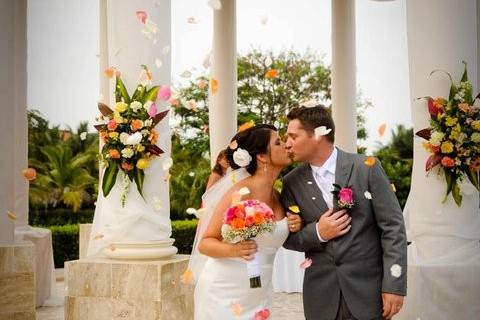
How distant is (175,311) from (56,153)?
51.2 m

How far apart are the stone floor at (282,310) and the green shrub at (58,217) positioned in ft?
118

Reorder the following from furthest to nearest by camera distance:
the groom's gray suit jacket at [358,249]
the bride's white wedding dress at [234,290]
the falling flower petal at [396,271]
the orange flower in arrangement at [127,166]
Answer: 1. the orange flower in arrangement at [127,166]
2. the bride's white wedding dress at [234,290]
3. the groom's gray suit jacket at [358,249]
4. the falling flower petal at [396,271]

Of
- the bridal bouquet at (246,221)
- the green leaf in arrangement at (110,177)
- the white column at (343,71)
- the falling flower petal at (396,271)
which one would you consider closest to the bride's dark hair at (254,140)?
the bridal bouquet at (246,221)

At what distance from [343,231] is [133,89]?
6475mm

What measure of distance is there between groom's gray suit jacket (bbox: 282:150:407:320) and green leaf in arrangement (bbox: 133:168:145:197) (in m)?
5.13

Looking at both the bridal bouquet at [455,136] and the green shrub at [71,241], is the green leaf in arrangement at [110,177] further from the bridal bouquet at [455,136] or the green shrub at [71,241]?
the green shrub at [71,241]

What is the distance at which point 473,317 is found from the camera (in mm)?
11641

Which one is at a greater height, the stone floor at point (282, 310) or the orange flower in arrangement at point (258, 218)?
the orange flower in arrangement at point (258, 218)

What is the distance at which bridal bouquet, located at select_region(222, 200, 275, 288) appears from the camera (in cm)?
834

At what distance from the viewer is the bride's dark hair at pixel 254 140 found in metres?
9.40

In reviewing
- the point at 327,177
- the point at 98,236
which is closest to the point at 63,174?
the point at 98,236

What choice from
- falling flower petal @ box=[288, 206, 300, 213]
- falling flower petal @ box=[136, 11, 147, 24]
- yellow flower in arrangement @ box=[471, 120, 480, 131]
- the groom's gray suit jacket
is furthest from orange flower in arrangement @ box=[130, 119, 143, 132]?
yellow flower in arrangement @ box=[471, 120, 480, 131]

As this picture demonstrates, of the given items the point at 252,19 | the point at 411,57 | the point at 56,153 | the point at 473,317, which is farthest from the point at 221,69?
the point at 252,19

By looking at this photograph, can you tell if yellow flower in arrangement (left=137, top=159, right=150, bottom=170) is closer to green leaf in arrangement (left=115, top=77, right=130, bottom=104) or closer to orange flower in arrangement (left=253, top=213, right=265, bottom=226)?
green leaf in arrangement (left=115, top=77, right=130, bottom=104)
